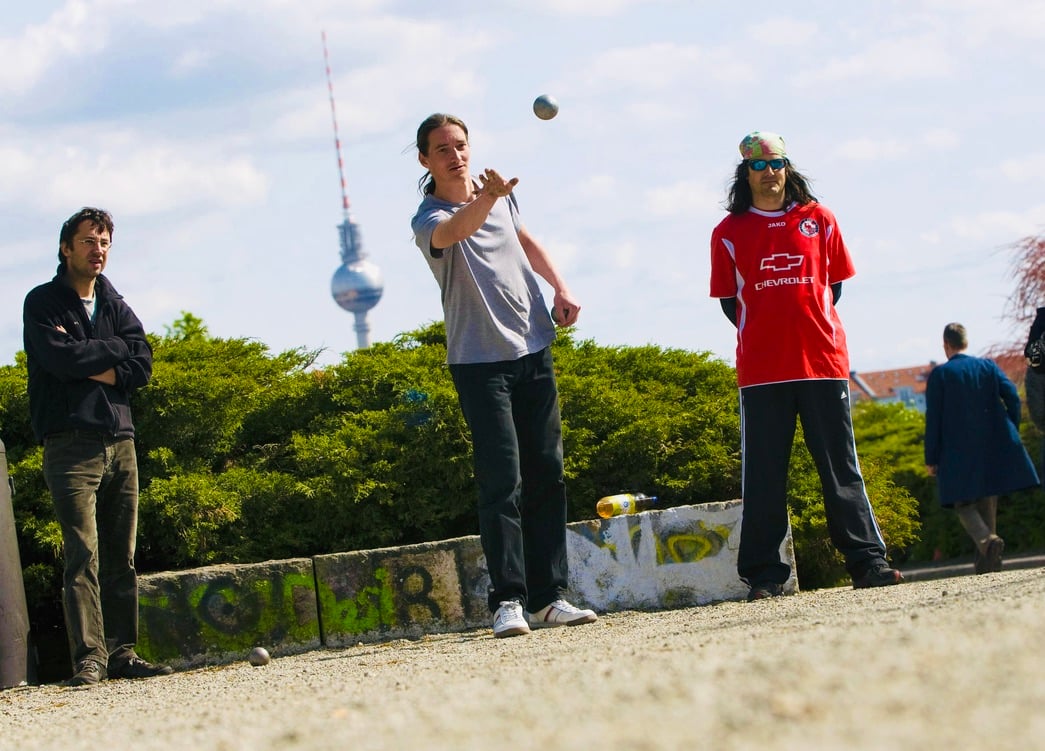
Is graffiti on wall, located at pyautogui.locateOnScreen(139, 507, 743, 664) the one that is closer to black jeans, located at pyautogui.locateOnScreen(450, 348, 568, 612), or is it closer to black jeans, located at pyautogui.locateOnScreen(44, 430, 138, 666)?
black jeans, located at pyautogui.locateOnScreen(44, 430, 138, 666)

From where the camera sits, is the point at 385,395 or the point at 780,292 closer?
the point at 780,292

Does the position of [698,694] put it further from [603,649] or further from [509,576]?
[509,576]

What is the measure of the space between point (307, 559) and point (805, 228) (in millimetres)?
2722

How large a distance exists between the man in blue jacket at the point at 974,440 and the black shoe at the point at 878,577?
2346mm

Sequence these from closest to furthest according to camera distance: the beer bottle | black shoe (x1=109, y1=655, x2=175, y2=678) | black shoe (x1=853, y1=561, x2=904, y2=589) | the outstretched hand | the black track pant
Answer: the outstretched hand → black shoe (x1=109, y1=655, x2=175, y2=678) → black shoe (x1=853, y1=561, x2=904, y2=589) → the black track pant → the beer bottle

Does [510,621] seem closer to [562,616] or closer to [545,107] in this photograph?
[562,616]

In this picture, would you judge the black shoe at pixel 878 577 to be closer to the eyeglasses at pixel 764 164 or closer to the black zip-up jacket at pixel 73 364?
the eyeglasses at pixel 764 164

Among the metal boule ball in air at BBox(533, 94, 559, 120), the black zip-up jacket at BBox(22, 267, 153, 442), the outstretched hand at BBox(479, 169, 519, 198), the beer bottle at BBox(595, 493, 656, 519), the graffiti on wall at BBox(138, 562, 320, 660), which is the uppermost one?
the metal boule ball in air at BBox(533, 94, 559, 120)

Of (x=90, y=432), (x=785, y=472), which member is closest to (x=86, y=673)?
(x=90, y=432)

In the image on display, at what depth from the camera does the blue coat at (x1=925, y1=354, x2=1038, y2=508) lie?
8.53 meters

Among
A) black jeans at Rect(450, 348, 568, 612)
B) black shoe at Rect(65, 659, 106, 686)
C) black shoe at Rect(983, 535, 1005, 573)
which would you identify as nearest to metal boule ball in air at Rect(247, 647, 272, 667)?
black shoe at Rect(65, 659, 106, 686)

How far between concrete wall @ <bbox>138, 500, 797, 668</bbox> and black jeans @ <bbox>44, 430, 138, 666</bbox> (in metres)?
0.35

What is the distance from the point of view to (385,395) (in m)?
7.88

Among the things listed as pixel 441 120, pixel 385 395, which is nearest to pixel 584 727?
pixel 441 120
